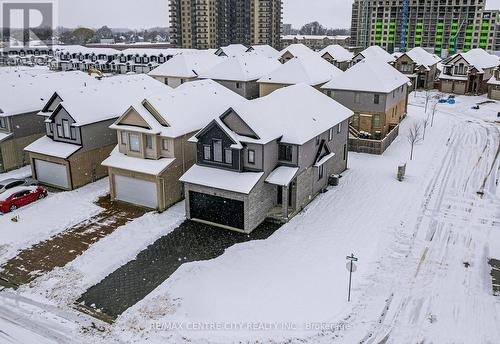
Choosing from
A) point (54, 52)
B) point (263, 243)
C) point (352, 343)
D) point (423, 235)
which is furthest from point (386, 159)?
point (54, 52)

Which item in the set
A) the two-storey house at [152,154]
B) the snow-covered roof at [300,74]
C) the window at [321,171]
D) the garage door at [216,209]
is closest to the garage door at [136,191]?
the two-storey house at [152,154]

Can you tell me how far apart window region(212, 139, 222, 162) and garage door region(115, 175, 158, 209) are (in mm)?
5065

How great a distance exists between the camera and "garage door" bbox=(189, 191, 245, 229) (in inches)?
1080

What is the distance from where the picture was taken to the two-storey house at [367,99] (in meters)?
45.3

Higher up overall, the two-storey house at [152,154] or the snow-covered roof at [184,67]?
the snow-covered roof at [184,67]

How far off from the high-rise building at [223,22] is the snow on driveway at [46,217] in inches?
3915

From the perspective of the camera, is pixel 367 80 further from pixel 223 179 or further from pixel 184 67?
pixel 184 67

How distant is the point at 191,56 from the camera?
232 feet

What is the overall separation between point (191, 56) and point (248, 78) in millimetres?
16820

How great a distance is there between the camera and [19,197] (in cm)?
3112

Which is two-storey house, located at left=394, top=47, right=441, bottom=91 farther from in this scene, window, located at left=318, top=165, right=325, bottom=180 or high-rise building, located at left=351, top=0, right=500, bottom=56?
window, located at left=318, top=165, right=325, bottom=180

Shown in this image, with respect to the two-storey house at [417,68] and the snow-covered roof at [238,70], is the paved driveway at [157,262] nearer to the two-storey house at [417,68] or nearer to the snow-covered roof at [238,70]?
the snow-covered roof at [238,70]

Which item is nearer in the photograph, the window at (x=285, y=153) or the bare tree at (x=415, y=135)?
the window at (x=285, y=153)

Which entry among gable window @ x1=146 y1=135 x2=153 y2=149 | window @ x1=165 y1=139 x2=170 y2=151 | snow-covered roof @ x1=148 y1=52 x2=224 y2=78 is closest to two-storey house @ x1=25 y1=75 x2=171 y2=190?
Result: gable window @ x1=146 y1=135 x2=153 y2=149
